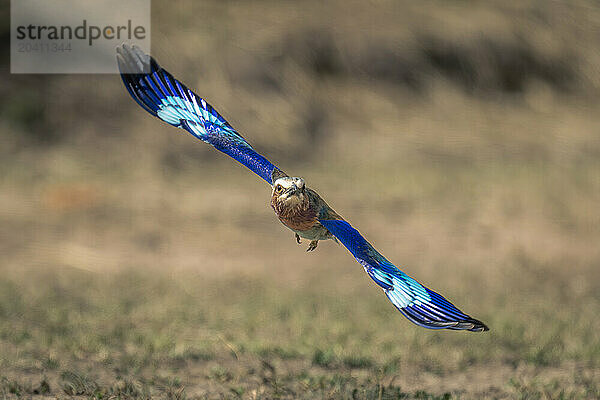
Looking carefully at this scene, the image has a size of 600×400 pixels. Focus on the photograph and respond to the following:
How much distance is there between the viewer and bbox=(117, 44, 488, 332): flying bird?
10.9 feet

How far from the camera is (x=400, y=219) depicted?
1068cm

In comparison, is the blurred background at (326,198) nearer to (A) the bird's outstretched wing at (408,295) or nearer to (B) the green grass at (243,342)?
(B) the green grass at (243,342)

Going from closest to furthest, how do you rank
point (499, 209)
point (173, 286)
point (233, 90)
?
point (173, 286) < point (499, 209) < point (233, 90)

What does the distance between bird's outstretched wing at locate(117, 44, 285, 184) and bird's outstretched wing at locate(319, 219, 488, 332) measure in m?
0.79

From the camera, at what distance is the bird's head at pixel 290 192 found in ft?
11.6

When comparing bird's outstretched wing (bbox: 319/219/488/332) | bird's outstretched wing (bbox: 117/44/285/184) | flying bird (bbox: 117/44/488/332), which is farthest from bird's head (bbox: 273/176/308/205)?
bird's outstretched wing (bbox: 117/44/285/184)

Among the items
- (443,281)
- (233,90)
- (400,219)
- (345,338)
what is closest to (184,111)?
(345,338)

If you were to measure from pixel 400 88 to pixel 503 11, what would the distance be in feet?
7.12

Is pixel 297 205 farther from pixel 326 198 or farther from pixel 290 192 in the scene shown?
pixel 326 198

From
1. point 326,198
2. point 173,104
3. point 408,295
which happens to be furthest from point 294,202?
point 326,198

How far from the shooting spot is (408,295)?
3.44m

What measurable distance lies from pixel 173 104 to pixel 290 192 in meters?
1.24

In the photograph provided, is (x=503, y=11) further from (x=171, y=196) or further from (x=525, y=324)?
(x=525, y=324)

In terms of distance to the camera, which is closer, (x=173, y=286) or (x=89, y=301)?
(x=89, y=301)
